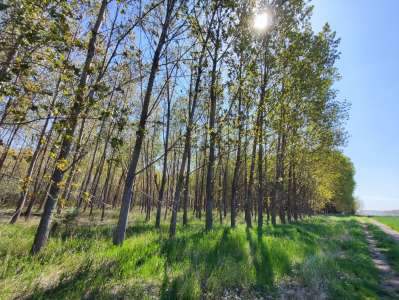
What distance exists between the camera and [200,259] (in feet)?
19.7

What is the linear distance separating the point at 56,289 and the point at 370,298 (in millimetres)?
6807

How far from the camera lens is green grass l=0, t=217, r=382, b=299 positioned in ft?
13.4

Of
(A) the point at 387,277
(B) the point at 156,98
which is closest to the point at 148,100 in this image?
(B) the point at 156,98

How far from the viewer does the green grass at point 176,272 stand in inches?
161

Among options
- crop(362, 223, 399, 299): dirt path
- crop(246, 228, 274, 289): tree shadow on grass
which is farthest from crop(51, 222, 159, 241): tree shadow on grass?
crop(362, 223, 399, 299): dirt path

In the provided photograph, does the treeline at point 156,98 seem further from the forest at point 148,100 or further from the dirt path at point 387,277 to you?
the dirt path at point 387,277

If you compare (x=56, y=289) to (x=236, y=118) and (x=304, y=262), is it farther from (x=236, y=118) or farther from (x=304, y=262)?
(x=304, y=262)

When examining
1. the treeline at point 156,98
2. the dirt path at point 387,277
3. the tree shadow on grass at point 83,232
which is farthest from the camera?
the tree shadow on grass at point 83,232

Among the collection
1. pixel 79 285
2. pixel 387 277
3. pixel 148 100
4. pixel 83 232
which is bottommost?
pixel 387 277

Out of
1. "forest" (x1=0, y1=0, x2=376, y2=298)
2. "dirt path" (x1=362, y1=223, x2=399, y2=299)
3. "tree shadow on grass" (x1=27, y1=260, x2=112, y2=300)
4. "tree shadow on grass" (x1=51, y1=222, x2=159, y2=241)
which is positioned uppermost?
"forest" (x1=0, y1=0, x2=376, y2=298)

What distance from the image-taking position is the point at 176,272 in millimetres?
5094

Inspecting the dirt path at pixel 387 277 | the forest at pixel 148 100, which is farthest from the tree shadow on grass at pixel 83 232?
the dirt path at pixel 387 277

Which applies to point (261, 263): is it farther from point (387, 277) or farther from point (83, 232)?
point (83, 232)

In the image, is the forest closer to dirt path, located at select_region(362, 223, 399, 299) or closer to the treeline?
the treeline
